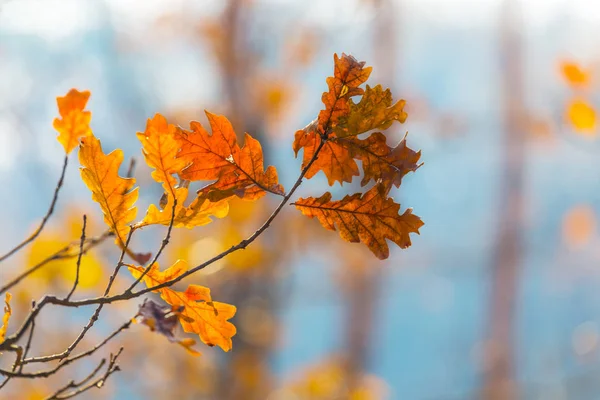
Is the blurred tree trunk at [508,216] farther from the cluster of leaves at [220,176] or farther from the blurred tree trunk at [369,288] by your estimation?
A: the cluster of leaves at [220,176]

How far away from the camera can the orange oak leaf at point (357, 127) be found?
0.47 meters

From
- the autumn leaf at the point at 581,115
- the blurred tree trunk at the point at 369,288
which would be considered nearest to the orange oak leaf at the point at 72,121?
the autumn leaf at the point at 581,115

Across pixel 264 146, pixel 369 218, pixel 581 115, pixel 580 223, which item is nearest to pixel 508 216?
pixel 580 223

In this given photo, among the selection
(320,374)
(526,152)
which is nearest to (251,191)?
(320,374)

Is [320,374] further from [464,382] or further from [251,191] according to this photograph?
[464,382]

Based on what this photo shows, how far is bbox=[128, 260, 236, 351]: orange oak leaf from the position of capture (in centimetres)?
49

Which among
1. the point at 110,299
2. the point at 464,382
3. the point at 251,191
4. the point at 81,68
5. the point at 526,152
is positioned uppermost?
the point at 464,382

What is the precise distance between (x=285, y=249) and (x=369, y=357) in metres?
3.12

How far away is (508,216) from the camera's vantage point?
6918mm

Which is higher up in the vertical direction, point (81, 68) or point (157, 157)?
point (81, 68)

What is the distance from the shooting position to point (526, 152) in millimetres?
7023

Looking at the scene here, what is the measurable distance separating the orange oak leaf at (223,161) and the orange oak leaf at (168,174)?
1 cm

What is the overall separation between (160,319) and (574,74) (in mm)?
1258

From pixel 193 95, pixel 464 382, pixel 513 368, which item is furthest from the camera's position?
pixel 464 382
